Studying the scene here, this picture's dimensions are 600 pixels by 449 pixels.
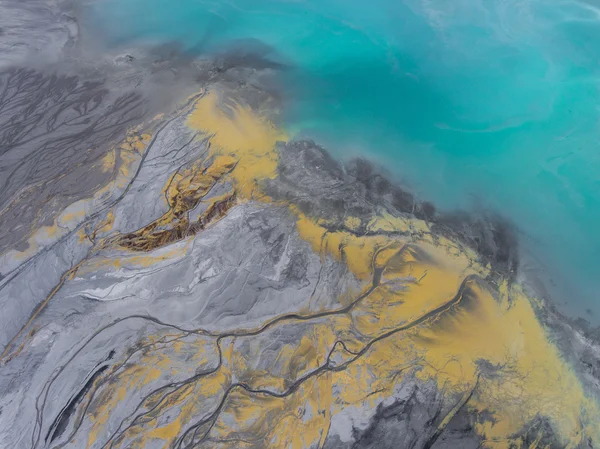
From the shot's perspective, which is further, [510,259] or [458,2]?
[458,2]

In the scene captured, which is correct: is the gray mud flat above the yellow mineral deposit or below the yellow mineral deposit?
below

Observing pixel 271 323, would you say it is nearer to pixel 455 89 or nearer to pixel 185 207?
pixel 185 207

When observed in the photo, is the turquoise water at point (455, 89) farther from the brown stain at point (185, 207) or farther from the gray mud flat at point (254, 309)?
the brown stain at point (185, 207)

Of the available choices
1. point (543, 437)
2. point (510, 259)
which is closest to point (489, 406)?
point (543, 437)

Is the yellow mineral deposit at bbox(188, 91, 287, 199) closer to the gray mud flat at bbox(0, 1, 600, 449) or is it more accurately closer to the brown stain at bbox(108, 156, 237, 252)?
the gray mud flat at bbox(0, 1, 600, 449)

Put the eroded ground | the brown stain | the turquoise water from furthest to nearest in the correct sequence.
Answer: the turquoise water < the brown stain < the eroded ground

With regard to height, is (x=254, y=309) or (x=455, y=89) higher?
(x=455, y=89)

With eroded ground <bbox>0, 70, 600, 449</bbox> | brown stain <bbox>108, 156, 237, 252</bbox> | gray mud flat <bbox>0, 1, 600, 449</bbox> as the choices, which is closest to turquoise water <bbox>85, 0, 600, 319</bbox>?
gray mud flat <bbox>0, 1, 600, 449</bbox>

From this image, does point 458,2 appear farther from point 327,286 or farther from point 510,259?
point 327,286

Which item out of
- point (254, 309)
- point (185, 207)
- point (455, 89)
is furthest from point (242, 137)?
point (455, 89)
